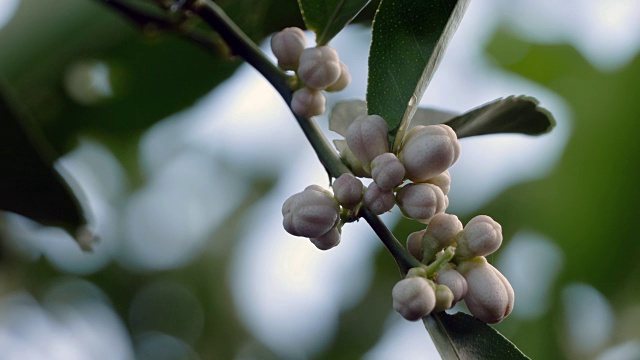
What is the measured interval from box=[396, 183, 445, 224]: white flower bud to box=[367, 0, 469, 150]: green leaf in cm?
→ 6

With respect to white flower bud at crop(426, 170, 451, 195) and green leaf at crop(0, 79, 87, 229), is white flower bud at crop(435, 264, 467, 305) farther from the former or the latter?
green leaf at crop(0, 79, 87, 229)

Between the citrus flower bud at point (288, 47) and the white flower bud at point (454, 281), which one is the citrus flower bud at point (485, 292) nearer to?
the white flower bud at point (454, 281)

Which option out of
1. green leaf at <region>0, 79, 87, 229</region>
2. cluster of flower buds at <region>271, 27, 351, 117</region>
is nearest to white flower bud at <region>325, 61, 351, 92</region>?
cluster of flower buds at <region>271, 27, 351, 117</region>

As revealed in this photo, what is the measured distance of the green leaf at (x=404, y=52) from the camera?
2.48 ft

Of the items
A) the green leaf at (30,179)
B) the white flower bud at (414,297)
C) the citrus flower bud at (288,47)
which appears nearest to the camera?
the white flower bud at (414,297)

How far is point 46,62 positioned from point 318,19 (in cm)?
76

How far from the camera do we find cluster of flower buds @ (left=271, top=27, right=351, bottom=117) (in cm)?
80

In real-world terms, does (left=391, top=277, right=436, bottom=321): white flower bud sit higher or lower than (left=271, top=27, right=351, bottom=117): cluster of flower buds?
lower

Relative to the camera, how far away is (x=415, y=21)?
30.7 inches

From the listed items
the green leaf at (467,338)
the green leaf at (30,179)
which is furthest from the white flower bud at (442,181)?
the green leaf at (30,179)

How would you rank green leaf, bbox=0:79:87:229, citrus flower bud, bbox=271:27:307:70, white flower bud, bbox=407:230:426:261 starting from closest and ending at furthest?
white flower bud, bbox=407:230:426:261
citrus flower bud, bbox=271:27:307:70
green leaf, bbox=0:79:87:229

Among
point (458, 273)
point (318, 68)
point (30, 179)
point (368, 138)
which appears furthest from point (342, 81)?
point (30, 179)

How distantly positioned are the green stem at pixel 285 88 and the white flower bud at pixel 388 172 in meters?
0.03

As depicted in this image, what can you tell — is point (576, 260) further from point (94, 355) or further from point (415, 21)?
point (415, 21)
